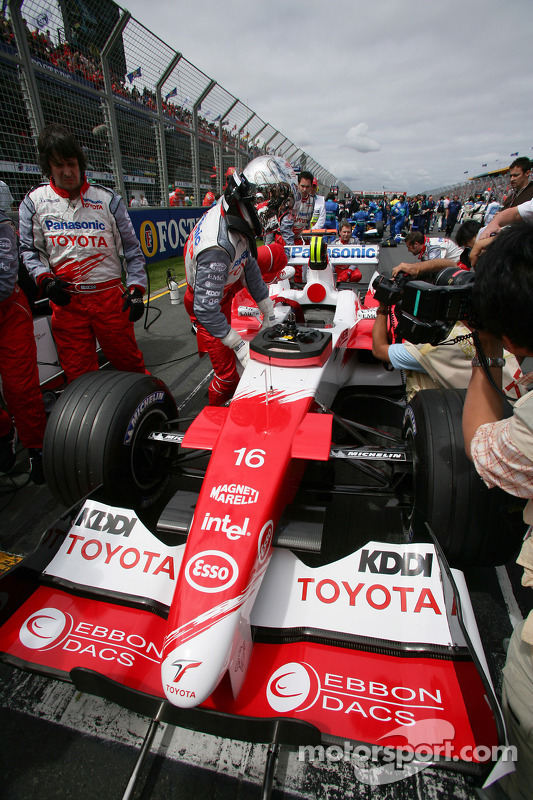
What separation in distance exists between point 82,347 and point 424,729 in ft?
9.97

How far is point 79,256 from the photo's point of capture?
3041mm

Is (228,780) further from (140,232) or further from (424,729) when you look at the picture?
(140,232)

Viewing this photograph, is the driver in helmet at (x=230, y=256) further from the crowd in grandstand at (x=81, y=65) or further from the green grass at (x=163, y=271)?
Result: the green grass at (x=163, y=271)

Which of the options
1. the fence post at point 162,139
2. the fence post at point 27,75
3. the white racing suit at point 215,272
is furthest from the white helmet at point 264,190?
the fence post at point 162,139

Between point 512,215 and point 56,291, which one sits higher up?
point 512,215

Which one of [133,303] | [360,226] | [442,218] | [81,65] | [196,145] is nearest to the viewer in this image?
[133,303]

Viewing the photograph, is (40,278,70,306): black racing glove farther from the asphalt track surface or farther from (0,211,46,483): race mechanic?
the asphalt track surface

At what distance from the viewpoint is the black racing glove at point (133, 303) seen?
3.22 metres

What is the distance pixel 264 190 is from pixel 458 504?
91.8 inches

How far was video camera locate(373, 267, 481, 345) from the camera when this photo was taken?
1.35 metres

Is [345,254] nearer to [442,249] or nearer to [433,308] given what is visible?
[442,249]

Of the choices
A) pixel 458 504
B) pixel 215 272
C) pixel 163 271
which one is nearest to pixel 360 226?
pixel 163 271

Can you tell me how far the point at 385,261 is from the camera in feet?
42.6

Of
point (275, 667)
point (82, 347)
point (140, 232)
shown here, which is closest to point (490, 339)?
point (275, 667)
